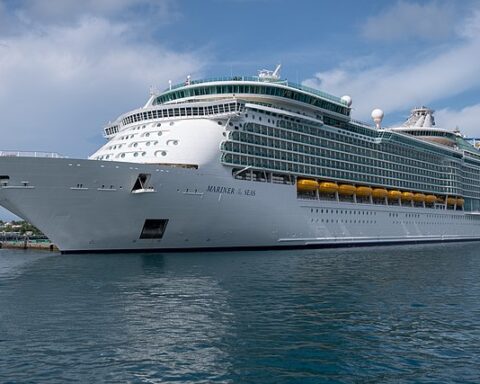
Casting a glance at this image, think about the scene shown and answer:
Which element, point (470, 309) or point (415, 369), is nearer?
point (415, 369)

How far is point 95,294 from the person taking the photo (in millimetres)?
18750

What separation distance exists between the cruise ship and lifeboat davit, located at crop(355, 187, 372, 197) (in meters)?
0.14

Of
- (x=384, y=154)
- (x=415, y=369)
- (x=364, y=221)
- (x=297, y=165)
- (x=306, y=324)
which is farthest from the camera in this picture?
(x=384, y=154)

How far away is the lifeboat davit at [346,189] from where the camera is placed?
4716cm

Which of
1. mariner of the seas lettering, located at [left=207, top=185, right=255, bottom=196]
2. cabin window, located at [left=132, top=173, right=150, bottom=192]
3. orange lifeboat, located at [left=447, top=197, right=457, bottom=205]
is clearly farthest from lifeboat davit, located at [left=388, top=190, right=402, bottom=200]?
cabin window, located at [left=132, top=173, right=150, bottom=192]

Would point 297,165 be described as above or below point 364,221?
above

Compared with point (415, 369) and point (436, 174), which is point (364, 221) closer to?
point (436, 174)

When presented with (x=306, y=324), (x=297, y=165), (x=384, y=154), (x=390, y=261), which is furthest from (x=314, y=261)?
(x=384, y=154)

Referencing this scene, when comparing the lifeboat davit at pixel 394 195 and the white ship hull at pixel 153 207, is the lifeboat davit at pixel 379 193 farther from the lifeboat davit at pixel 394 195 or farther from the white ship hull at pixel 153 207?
the white ship hull at pixel 153 207

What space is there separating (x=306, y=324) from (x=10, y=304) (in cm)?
1033

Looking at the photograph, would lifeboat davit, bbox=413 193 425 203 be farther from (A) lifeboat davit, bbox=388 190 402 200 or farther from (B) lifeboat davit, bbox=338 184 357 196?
(B) lifeboat davit, bbox=338 184 357 196

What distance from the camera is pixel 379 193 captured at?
52.2 m

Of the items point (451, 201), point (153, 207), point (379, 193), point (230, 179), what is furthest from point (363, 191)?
point (153, 207)

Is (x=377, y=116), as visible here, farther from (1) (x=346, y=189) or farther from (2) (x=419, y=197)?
(1) (x=346, y=189)
